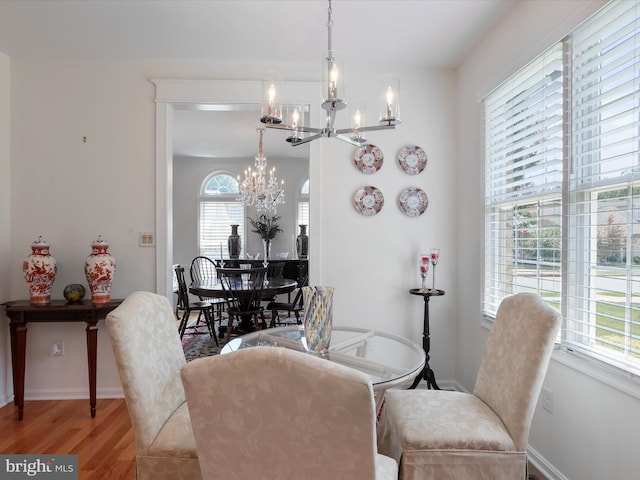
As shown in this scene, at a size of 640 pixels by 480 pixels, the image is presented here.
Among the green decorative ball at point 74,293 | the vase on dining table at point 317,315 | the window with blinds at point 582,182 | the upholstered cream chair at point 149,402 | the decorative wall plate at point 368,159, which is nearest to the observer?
the upholstered cream chair at point 149,402

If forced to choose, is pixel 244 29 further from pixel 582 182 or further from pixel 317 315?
pixel 582 182

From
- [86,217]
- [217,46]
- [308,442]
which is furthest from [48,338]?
[308,442]

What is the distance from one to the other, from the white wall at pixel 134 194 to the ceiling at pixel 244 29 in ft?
0.53

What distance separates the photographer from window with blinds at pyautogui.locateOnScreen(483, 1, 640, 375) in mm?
1498

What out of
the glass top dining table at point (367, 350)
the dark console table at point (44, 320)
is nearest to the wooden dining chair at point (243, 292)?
the dark console table at point (44, 320)

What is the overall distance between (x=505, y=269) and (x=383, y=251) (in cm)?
94

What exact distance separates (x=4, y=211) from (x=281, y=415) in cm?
310

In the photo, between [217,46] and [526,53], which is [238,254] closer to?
[217,46]

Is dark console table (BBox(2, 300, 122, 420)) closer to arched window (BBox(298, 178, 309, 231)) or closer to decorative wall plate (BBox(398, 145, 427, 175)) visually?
decorative wall plate (BBox(398, 145, 427, 175))

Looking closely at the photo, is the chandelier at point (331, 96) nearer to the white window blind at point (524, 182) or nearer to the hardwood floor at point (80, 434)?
the white window blind at point (524, 182)

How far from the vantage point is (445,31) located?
99.4 inches

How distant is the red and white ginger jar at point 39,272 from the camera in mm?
2672

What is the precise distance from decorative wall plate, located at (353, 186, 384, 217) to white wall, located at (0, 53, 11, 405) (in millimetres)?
2709

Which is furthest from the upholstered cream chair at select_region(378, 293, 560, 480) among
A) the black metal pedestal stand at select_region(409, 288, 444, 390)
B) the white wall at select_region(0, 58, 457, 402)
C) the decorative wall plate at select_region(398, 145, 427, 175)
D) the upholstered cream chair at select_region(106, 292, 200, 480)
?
the decorative wall plate at select_region(398, 145, 427, 175)
